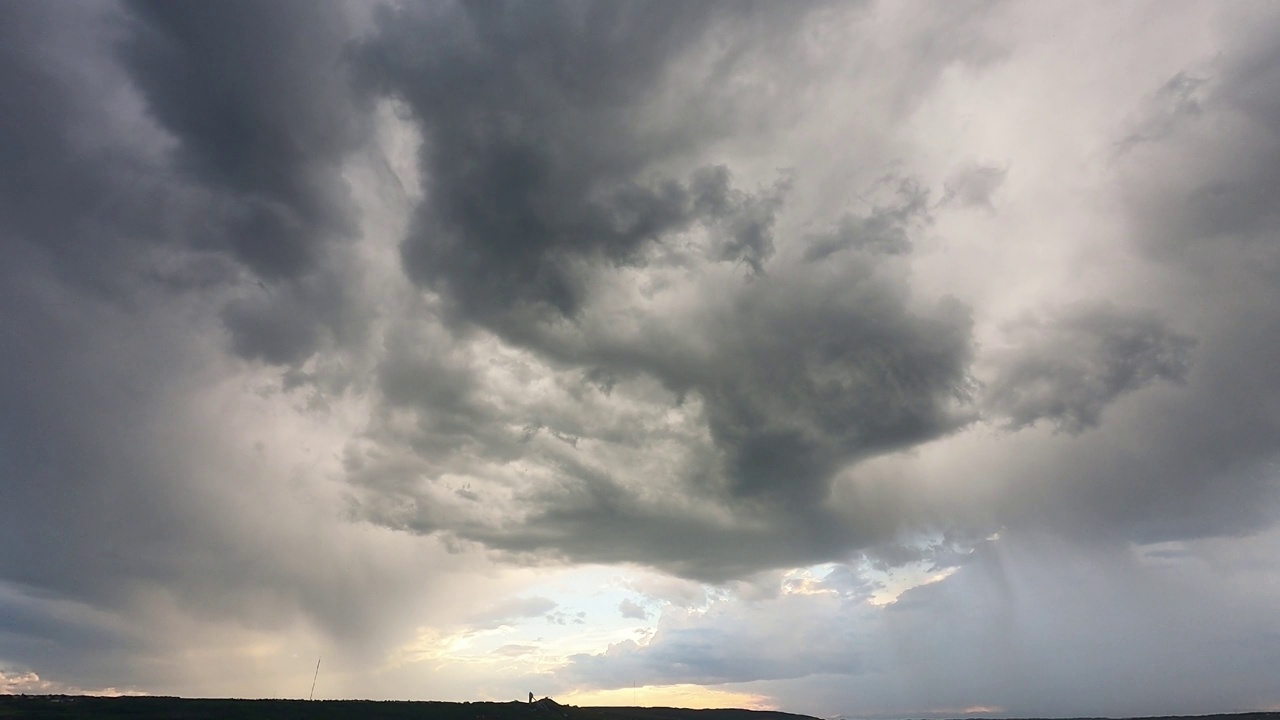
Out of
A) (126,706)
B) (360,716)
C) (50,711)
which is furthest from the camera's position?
(360,716)

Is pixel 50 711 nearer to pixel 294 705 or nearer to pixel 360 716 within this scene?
pixel 294 705

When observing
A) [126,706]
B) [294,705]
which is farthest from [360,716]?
[126,706]

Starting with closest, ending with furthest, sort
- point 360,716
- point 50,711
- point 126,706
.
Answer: point 50,711 → point 126,706 → point 360,716

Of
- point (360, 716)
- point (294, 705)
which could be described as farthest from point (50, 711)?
point (360, 716)

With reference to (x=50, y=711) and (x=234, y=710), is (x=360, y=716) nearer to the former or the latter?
(x=234, y=710)

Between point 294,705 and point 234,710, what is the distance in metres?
22.3

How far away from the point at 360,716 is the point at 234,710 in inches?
1227

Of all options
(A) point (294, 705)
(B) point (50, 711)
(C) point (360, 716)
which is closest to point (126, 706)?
(B) point (50, 711)

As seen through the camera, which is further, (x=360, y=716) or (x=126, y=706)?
(x=360, y=716)

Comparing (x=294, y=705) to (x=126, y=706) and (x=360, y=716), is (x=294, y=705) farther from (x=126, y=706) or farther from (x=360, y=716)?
(x=126, y=706)

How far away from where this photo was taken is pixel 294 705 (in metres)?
197

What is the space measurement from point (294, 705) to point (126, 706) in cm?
3902

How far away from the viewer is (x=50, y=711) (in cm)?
16100

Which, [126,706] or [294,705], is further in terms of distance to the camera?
[294,705]
